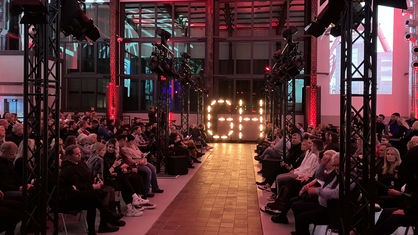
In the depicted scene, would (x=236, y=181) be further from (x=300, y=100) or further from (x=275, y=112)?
(x=300, y=100)

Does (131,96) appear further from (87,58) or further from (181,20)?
(181,20)

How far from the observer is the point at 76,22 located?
6.19m

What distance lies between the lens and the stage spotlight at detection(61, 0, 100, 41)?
18.9ft

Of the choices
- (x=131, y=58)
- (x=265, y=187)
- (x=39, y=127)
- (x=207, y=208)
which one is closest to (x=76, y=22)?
(x=39, y=127)

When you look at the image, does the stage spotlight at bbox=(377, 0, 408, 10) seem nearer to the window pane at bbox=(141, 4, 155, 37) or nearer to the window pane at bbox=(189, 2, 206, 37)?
the window pane at bbox=(189, 2, 206, 37)

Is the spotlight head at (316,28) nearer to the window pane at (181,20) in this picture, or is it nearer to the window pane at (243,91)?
the window pane at (243,91)

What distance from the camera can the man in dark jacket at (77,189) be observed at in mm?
5613

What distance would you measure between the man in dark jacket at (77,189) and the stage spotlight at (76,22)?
1.68 m

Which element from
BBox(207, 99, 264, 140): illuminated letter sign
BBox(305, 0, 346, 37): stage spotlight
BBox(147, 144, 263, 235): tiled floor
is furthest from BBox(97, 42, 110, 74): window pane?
BBox(305, 0, 346, 37): stage spotlight

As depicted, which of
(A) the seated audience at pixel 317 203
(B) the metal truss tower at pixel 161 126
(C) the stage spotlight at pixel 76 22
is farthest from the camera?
(B) the metal truss tower at pixel 161 126

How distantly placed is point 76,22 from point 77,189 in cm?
228

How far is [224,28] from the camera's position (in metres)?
25.2

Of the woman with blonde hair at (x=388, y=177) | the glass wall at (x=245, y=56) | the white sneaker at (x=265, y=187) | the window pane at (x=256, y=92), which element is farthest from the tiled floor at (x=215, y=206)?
the glass wall at (x=245, y=56)

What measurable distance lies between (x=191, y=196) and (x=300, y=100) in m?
14.8
